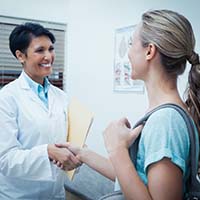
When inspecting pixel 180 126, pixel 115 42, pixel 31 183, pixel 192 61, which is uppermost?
pixel 115 42

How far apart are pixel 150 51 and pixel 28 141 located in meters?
0.78

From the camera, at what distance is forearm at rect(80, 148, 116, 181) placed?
1.27 metres

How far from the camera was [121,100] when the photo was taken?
2908 mm

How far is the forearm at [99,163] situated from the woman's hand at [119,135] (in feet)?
0.90

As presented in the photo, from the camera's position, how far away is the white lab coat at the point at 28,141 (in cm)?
Answer: 145

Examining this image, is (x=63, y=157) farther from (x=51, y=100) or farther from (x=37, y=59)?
(x=37, y=59)

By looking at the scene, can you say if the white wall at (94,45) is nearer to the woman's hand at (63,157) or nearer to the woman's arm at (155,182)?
the woman's hand at (63,157)

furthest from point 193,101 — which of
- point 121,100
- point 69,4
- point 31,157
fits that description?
point 69,4

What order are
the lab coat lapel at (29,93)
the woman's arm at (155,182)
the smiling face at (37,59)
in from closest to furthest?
the woman's arm at (155,182), the lab coat lapel at (29,93), the smiling face at (37,59)

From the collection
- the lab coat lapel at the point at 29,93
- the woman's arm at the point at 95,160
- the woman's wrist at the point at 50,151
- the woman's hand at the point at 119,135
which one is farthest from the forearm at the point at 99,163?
the lab coat lapel at the point at 29,93

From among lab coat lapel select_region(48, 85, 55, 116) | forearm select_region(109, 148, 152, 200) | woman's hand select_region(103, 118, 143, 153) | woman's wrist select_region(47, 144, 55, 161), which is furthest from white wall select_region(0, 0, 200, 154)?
forearm select_region(109, 148, 152, 200)

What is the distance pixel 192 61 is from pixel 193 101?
0.39 ft

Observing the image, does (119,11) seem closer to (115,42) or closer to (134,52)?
(115,42)

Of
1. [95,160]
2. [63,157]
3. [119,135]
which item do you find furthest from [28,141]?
[119,135]
